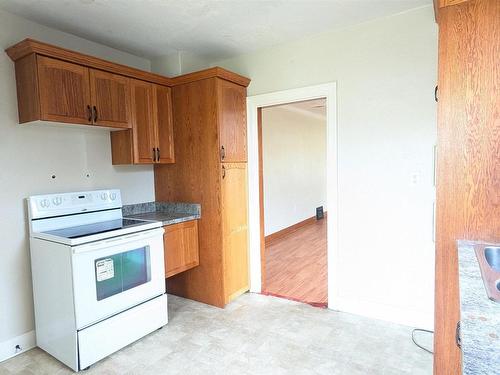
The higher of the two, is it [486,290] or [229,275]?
[486,290]

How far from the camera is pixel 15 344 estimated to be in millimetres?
2291

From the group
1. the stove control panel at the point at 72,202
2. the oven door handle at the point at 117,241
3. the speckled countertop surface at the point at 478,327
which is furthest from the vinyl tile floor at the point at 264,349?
the speckled countertop surface at the point at 478,327

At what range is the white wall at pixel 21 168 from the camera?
7.37 ft

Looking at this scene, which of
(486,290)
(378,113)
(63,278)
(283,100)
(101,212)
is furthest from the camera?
(283,100)

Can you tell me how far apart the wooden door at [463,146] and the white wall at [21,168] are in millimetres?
2636

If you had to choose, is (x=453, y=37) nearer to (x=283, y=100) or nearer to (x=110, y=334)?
(x=283, y=100)

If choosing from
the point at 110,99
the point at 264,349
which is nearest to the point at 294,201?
the point at 264,349

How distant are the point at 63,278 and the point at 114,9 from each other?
188 cm

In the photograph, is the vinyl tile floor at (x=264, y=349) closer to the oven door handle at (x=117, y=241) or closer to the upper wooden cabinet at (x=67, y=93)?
the oven door handle at (x=117, y=241)

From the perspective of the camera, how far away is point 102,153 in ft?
9.35

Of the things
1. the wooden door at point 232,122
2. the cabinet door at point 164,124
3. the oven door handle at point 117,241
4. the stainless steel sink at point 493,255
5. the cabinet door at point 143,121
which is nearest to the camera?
the stainless steel sink at point 493,255

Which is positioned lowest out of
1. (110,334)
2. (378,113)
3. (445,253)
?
(110,334)

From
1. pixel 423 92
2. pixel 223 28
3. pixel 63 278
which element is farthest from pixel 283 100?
pixel 63 278

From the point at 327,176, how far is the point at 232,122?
1015mm
